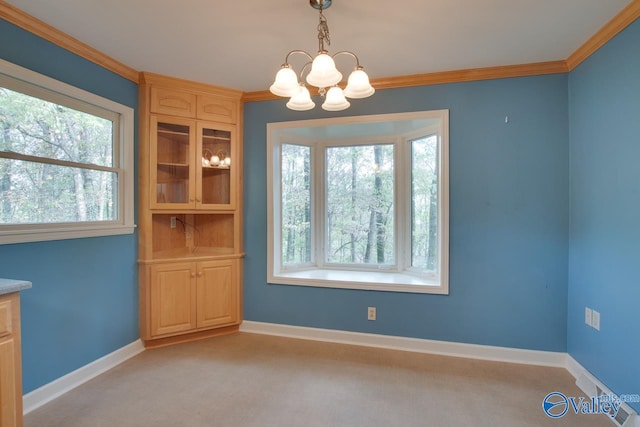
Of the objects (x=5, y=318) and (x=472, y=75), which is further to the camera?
(x=472, y=75)

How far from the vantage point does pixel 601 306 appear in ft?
6.90

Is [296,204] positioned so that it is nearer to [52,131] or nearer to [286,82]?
[286,82]

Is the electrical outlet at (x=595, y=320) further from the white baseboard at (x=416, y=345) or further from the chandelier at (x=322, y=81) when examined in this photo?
the chandelier at (x=322, y=81)

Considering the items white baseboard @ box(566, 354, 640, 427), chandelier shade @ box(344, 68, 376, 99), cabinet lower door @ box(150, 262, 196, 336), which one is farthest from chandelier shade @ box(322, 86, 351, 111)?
white baseboard @ box(566, 354, 640, 427)

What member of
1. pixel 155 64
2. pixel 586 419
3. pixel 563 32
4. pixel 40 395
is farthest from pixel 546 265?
pixel 40 395

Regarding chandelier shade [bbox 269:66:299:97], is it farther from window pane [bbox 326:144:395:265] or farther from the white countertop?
window pane [bbox 326:144:395:265]

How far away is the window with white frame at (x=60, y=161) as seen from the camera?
190 centimetres

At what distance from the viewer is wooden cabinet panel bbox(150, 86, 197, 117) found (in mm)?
2791

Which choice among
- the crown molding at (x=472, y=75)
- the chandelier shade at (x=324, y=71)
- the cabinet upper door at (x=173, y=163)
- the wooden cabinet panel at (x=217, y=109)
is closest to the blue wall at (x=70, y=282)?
the cabinet upper door at (x=173, y=163)

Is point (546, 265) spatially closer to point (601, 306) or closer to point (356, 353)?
point (601, 306)

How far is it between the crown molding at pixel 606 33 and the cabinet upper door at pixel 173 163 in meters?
3.19

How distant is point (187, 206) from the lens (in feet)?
9.59

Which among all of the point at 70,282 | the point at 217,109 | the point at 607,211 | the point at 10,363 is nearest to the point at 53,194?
the point at 70,282

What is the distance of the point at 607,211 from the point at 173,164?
3414mm
